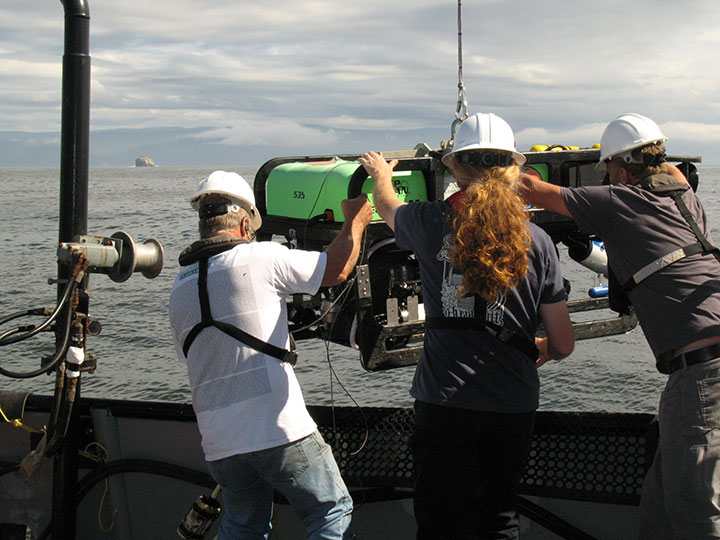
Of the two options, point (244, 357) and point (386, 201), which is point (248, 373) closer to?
point (244, 357)

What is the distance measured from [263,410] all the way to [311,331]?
2.13 metres

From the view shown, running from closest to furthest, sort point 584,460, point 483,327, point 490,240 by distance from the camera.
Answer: point 490,240 → point 483,327 → point 584,460

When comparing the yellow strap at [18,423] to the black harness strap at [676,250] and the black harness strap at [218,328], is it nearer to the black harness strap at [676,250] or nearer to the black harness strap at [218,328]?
the black harness strap at [218,328]

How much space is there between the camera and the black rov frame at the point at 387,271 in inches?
161

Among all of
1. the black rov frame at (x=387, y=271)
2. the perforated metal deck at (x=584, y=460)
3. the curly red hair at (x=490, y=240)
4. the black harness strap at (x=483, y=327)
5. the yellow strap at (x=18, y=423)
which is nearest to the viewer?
the curly red hair at (x=490, y=240)

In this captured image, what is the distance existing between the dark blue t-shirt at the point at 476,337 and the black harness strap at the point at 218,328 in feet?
1.66

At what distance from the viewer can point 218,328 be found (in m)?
2.62

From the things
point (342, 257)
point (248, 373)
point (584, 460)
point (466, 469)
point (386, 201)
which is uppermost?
point (386, 201)

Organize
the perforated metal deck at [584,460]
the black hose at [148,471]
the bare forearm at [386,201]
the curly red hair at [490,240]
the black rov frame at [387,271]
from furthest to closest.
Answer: the black rov frame at [387,271] < the black hose at [148,471] < the perforated metal deck at [584,460] < the bare forearm at [386,201] < the curly red hair at [490,240]

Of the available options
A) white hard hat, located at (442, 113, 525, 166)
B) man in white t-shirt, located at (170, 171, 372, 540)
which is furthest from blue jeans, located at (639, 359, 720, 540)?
man in white t-shirt, located at (170, 171, 372, 540)

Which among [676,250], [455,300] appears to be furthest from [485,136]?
[676,250]

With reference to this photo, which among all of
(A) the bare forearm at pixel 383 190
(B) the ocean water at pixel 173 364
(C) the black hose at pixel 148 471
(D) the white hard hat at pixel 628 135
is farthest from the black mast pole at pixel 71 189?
(B) the ocean water at pixel 173 364

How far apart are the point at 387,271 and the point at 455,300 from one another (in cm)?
178

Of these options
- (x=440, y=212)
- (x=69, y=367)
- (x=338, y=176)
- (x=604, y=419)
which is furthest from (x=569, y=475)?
(x=69, y=367)
